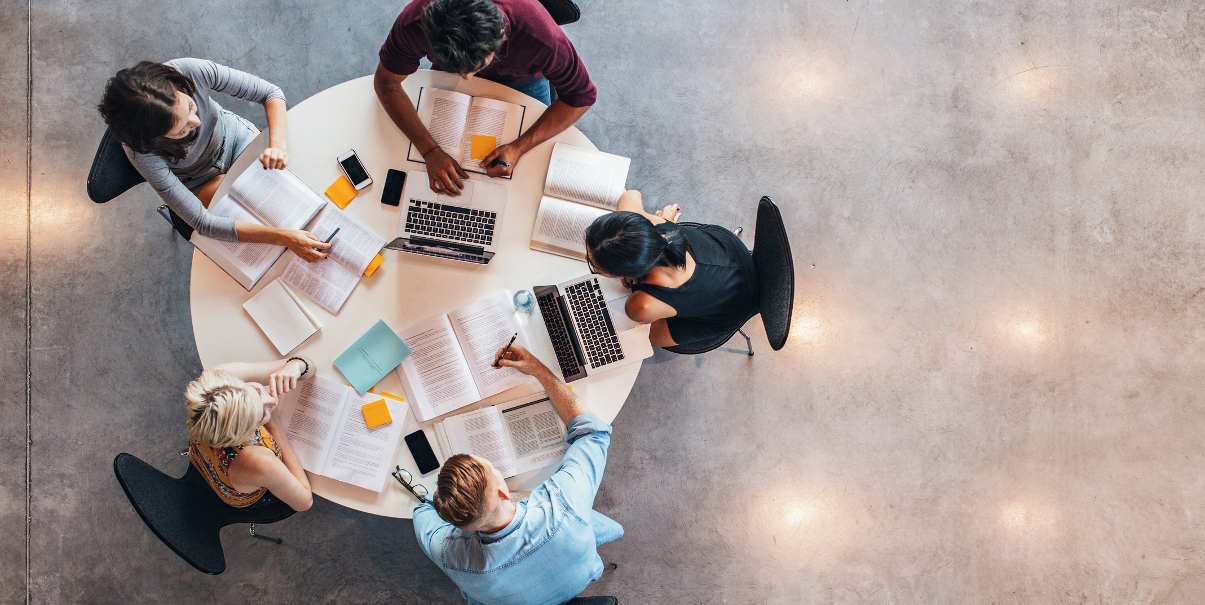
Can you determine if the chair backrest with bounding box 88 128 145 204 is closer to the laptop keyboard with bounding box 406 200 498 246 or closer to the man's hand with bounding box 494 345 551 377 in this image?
the laptop keyboard with bounding box 406 200 498 246

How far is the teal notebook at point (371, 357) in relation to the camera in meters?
2.02

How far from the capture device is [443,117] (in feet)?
6.84

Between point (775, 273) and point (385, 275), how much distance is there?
46.9 inches

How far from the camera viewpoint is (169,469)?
283 centimetres

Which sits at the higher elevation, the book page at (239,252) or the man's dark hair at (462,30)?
the man's dark hair at (462,30)

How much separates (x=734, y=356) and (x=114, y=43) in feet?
10.0

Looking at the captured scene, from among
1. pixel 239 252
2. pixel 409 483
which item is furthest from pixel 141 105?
pixel 409 483

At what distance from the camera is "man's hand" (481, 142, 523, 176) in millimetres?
2062

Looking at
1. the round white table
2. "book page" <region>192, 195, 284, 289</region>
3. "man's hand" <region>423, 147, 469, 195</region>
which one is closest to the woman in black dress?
the round white table

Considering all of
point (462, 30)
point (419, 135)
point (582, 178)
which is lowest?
point (582, 178)

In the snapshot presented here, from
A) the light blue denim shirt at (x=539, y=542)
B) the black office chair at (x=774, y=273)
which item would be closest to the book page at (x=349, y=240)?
the light blue denim shirt at (x=539, y=542)

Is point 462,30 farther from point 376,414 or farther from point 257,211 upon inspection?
point 376,414

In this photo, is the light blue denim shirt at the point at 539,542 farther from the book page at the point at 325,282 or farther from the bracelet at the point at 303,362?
the book page at the point at 325,282

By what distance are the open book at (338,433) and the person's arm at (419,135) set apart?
0.69m
